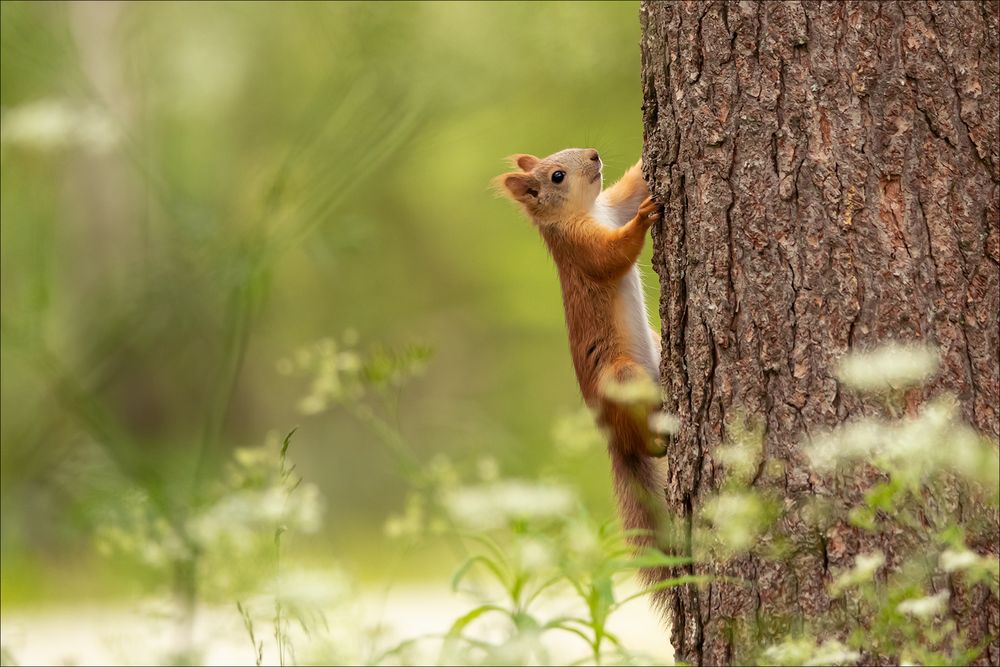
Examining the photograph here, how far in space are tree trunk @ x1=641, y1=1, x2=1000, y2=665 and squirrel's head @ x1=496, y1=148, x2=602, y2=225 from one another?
146 centimetres

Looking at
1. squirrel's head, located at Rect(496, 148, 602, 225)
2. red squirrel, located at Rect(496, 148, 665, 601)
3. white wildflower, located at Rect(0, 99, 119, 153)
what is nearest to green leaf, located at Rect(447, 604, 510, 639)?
red squirrel, located at Rect(496, 148, 665, 601)

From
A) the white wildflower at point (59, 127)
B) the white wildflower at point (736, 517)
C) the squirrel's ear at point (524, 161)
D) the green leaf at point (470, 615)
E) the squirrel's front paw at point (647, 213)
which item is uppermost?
the white wildflower at point (59, 127)

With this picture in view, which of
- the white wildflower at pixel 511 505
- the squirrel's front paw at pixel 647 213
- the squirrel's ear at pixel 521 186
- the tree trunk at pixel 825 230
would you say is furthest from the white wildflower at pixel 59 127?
the white wildflower at pixel 511 505

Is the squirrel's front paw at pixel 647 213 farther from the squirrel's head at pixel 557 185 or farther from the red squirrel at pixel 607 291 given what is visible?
the squirrel's head at pixel 557 185

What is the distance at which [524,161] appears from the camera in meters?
4.27

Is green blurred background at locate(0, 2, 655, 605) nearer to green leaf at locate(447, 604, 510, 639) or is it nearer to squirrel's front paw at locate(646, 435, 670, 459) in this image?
squirrel's front paw at locate(646, 435, 670, 459)

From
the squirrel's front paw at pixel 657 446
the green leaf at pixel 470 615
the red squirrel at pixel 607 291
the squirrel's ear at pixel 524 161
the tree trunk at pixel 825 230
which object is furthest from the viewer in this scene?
the squirrel's ear at pixel 524 161

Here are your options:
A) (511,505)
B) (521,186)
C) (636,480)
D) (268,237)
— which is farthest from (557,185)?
(511,505)

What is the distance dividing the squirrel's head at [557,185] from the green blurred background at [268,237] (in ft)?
0.68

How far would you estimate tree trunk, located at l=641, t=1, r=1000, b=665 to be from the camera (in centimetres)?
224

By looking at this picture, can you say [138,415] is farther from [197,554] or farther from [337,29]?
Answer: [197,554]

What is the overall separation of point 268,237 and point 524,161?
925 millimetres

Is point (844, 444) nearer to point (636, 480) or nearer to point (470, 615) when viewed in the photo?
point (470, 615)

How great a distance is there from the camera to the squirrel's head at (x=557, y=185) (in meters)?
3.94
